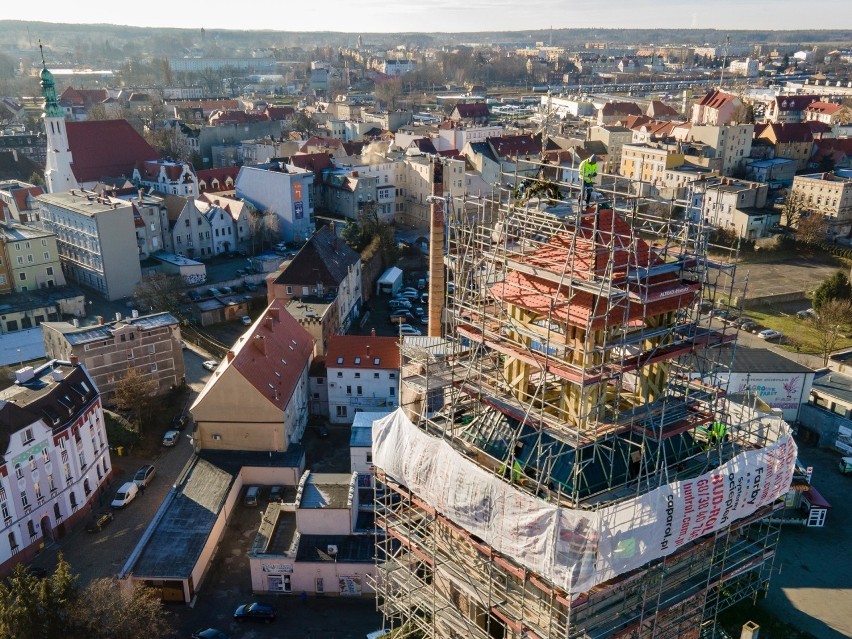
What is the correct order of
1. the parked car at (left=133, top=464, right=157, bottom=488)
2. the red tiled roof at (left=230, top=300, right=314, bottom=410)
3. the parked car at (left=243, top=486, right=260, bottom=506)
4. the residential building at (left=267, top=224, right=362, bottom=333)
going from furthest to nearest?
1. the residential building at (left=267, top=224, right=362, bottom=333)
2. the red tiled roof at (left=230, top=300, right=314, bottom=410)
3. the parked car at (left=133, top=464, right=157, bottom=488)
4. the parked car at (left=243, top=486, right=260, bottom=506)

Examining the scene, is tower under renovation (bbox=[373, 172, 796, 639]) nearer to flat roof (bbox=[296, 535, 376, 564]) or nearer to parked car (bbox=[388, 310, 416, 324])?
flat roof (bbox=[296, 535, 376, 564])

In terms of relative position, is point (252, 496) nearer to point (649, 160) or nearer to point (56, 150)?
point (56, 150)

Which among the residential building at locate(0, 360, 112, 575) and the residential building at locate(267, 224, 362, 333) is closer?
the residential building at locate(0, 360, 112, 575)

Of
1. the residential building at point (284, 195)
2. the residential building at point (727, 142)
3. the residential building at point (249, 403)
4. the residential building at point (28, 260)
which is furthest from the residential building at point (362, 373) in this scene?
the residential building at point (727, 142)

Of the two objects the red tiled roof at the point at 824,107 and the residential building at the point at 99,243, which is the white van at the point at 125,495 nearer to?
the residential building at the point at 99,243

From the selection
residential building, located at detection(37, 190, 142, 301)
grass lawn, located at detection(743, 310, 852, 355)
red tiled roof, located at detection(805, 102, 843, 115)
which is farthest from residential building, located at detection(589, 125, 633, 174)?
residential building, located at detection(37, 190, 142, 301)

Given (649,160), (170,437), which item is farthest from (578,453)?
(649,160)

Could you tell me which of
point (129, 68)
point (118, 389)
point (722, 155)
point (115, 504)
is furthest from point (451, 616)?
point (129, 68)
